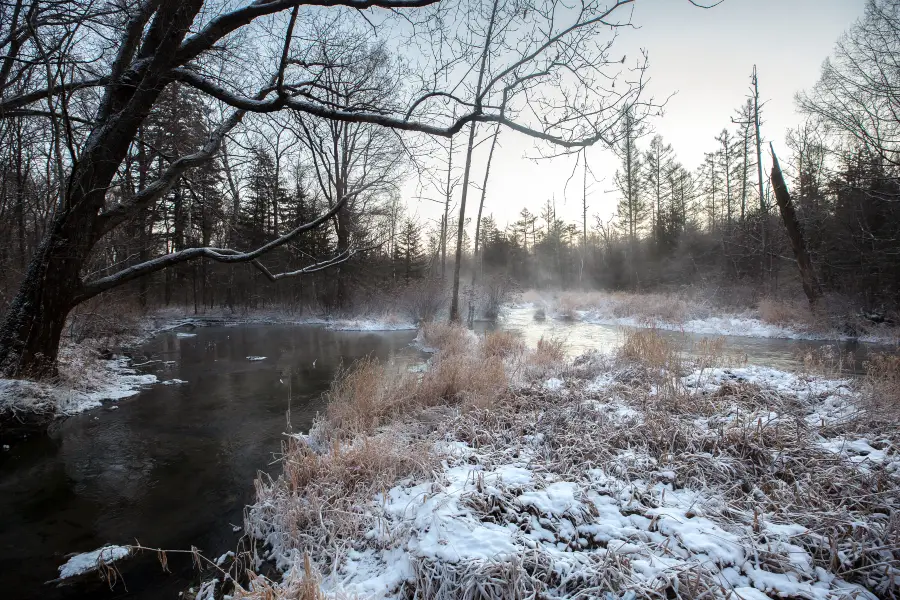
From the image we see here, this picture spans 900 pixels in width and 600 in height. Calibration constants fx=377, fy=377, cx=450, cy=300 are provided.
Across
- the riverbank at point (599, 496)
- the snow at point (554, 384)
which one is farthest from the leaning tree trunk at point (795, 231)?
the snow at point (554, 384)

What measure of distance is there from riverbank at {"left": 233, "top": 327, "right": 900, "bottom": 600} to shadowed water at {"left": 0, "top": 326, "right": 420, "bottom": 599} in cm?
58

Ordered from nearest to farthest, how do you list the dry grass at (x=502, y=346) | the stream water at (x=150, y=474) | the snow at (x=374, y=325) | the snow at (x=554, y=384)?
the stream water at (x=150, y=474) < the snow at (x=554, y=384) < the dry grass at (x=502, y=346) < the snow at (x=374, y=325)

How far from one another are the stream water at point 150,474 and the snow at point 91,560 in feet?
0.32

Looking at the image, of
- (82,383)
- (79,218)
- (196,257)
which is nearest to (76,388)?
(82,383)

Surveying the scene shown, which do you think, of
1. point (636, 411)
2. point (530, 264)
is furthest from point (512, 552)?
point (530, 264)

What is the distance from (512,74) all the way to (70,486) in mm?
6290

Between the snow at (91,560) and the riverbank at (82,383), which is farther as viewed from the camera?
the riverbank at (82,383)

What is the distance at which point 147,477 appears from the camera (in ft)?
13.4

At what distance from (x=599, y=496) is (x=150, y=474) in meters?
4.65

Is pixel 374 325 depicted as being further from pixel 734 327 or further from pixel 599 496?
pixel 599 496

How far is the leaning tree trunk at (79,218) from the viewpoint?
4.27 m

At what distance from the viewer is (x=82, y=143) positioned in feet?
16.0

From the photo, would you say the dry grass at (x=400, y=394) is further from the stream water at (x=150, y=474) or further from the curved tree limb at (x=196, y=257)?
the curved tree limb at (x=196, y=257)

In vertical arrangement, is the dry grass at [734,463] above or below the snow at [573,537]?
above
